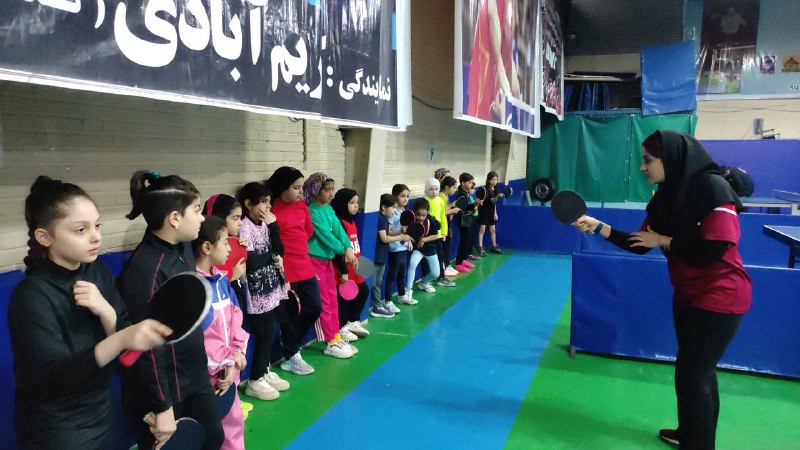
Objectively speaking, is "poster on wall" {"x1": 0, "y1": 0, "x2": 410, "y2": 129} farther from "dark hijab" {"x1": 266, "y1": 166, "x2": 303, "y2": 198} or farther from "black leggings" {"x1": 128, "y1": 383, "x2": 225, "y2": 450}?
"black leggings" {"x1": 128, "y1": 383, "x2": 225, "y2": 450}

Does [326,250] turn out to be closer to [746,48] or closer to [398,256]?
[398,256]

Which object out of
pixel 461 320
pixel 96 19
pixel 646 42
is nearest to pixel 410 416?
pixel 461 320

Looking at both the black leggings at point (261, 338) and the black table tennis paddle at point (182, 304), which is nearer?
the black table tennis paddle at point (182, 304)

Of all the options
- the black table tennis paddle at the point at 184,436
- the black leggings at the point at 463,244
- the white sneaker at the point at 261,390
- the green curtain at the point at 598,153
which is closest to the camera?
the black table tennis paddle at the point at 184,436

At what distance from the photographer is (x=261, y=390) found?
382 centimetres

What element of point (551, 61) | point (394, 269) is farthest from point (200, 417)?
point (551, 61)

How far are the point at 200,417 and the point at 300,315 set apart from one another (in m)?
2.03

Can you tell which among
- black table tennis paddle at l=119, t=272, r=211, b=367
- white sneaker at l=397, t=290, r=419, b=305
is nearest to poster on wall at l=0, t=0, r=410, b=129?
black table tennis paddle at l=119, t=272, r=211, b=367

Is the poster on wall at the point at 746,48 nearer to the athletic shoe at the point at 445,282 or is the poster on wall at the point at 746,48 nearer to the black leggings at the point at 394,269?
the athletic shoe at the point at 445,282

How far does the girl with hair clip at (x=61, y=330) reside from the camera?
165 cm

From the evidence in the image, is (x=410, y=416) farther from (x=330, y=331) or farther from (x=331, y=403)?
(x=330, y=331)

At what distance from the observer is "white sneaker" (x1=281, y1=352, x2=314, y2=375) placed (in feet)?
14.1

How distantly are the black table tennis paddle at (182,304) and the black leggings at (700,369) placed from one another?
244cm

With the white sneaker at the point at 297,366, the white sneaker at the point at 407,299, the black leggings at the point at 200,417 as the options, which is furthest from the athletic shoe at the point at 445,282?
the black leggings at the point at 200,417
